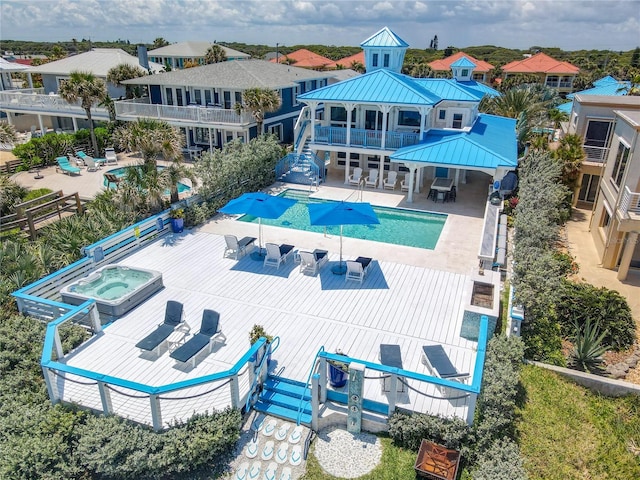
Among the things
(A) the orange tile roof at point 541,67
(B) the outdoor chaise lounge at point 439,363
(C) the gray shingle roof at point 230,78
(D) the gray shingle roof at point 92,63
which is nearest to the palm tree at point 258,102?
(C) the gray shingle roof at point 230,78

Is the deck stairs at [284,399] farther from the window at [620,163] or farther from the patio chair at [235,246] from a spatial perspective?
the window at [620,163]

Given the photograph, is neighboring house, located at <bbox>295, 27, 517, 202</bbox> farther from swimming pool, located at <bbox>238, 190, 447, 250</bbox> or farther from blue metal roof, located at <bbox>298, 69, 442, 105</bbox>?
swimming pool, located at <bbox>238, 190, 447, 250</bbox>

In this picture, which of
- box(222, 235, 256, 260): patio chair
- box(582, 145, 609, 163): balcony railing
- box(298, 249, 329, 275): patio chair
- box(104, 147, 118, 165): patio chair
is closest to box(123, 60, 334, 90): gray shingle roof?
box(104, 147, 118, 165): patio chair

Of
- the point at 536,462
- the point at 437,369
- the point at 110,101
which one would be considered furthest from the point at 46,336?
the point at 110,101

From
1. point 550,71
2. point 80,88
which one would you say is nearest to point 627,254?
point 80,88

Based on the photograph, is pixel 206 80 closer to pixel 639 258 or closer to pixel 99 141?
pixel 99 141

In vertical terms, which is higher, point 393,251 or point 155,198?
point 155,198
